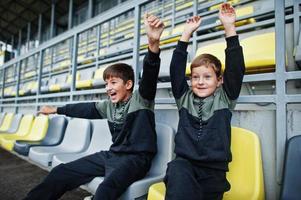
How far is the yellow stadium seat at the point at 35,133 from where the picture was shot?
238 centimetres

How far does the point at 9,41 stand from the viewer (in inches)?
485

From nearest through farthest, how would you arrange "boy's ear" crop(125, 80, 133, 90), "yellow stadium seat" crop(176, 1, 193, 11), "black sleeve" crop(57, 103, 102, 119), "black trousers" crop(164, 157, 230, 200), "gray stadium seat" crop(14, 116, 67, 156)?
"black trousers" crop(164, 157, 230, 200), "boy's ear" crop(125, 80, 133, 90), "black sleeve" crop(57, 103, 102, 119), "gray stadium seat" crop(14, 116, 67, 156), "yellow stadium seat" crop(176, 1, 193, 11)

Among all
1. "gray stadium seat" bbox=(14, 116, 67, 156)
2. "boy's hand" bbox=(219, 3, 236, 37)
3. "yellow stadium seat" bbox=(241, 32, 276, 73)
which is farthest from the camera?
"gray stadium seat" bbox=(14, 116, 67, 156)

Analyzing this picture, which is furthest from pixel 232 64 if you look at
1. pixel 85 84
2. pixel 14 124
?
pixel 14 124

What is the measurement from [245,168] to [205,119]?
256 mm

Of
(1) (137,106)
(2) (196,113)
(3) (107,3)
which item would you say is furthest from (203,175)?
(3) (107,3)

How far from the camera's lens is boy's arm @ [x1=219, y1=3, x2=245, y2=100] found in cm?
98

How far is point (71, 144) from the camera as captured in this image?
2.01 m

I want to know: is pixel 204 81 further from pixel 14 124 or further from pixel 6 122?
pixel 6 122

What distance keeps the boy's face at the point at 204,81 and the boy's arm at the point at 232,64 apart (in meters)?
0.05

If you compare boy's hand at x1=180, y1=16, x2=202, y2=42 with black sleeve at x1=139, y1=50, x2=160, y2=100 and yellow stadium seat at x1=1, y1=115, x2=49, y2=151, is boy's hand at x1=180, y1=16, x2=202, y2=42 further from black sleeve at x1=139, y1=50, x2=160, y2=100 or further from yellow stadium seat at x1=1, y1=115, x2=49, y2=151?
yellow stadium seat at x1=1, y1=115, x2=49, y2=151

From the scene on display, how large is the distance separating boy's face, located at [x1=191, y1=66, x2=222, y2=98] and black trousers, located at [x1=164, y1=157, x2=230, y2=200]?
0.31 meters

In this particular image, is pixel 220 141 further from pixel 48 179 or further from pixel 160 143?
pixel 48 179

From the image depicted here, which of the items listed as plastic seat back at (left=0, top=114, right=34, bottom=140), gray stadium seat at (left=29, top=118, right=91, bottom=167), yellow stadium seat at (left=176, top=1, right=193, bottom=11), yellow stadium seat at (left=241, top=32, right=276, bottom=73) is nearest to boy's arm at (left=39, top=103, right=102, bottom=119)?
gray stadium seat at (left=29, top=118, right=91, bottom=167)
